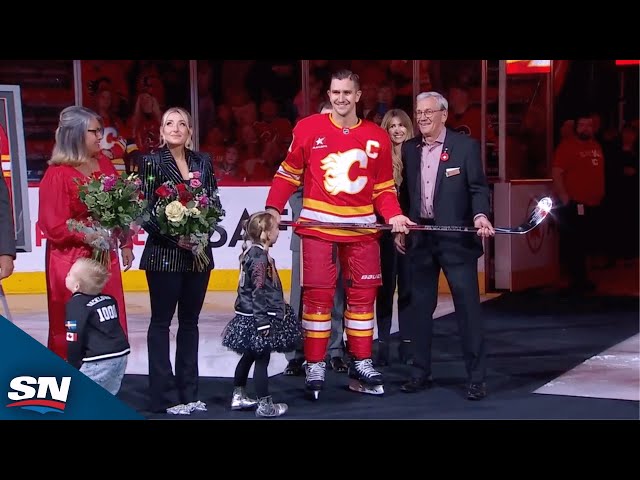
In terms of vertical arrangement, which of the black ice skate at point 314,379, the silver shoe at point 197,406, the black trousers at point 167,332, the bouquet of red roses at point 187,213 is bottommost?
the silver shoe at point 197,406

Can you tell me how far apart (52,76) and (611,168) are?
5296 millimetres

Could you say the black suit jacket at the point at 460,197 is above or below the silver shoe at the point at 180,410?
above

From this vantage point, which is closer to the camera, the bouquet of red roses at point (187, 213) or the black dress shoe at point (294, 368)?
the bouquet of red roses at point (187, 213)

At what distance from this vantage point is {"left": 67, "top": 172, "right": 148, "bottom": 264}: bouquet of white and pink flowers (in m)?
4.83

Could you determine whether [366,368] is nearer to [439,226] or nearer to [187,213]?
[439,226]

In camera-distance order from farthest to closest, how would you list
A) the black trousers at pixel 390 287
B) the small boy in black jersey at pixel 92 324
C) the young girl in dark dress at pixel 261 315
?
1. the black trousers at pixel 390 287
2. the young girl in dark dress at pixel 261 315
3. the small boy in black jersey at pixel 92 324

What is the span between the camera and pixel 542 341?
22.9 feet

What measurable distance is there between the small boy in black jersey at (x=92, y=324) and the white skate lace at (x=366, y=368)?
126 cm

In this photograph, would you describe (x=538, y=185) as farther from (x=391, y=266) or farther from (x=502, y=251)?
(x=391, y=266)

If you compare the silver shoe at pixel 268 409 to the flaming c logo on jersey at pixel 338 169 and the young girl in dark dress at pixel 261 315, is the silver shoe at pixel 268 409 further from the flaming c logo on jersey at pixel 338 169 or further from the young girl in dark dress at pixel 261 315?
the flaming c logo on jersey at pixel 338 169

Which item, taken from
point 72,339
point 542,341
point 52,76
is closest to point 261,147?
point 52,76

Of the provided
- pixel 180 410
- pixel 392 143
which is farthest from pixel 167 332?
pixel 392 143

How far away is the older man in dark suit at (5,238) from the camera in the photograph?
4590 millimetres

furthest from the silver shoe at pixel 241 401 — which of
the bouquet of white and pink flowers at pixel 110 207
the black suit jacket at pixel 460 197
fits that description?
the black suit jacket at pixel 460 197
